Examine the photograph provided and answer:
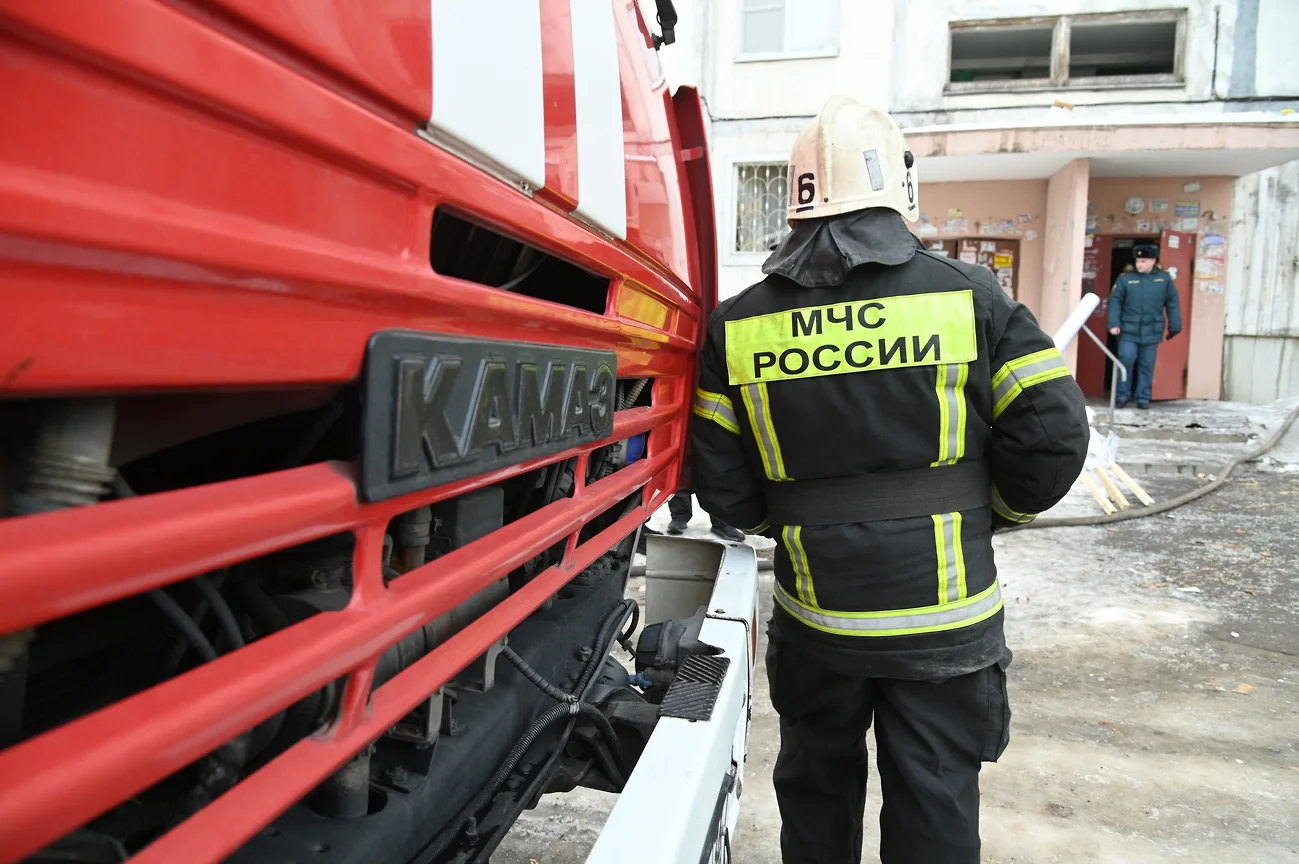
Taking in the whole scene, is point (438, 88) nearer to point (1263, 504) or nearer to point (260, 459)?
point (260, 459)

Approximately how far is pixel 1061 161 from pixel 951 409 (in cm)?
998

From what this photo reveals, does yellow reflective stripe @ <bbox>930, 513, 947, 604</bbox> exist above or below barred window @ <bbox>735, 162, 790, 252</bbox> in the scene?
below

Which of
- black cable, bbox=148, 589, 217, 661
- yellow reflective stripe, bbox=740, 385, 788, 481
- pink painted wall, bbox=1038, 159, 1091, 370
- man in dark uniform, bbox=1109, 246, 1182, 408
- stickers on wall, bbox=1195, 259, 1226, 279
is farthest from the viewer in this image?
stickers on wall, bbox=1195, 259, 1226, 279

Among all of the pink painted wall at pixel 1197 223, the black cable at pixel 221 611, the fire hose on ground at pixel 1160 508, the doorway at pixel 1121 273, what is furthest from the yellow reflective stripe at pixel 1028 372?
the pink painted wall at pixel 1197 223

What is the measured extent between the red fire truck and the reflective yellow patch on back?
41 cm

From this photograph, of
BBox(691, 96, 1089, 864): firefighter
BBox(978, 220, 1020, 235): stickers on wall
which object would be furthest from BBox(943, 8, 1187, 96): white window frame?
BBox(691, 96, 1089, 864): firefighter

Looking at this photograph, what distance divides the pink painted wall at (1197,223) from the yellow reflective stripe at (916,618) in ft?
37.2

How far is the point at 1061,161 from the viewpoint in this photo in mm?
10164

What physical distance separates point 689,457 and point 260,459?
4.29ft

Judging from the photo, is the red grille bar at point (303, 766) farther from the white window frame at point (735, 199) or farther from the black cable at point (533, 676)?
the white window frame at point (735, 199)

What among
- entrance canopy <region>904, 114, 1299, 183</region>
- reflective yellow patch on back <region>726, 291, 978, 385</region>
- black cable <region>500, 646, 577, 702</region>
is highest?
entrance canopy <region>904, 114, 1299, 183</region>

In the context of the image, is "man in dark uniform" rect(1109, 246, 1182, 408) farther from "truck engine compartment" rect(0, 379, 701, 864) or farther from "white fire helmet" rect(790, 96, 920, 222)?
"truck engine compartment" rect(0, 379, 701, 864)

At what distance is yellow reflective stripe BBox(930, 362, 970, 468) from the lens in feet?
5.77

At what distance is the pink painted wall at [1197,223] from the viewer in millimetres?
11062
